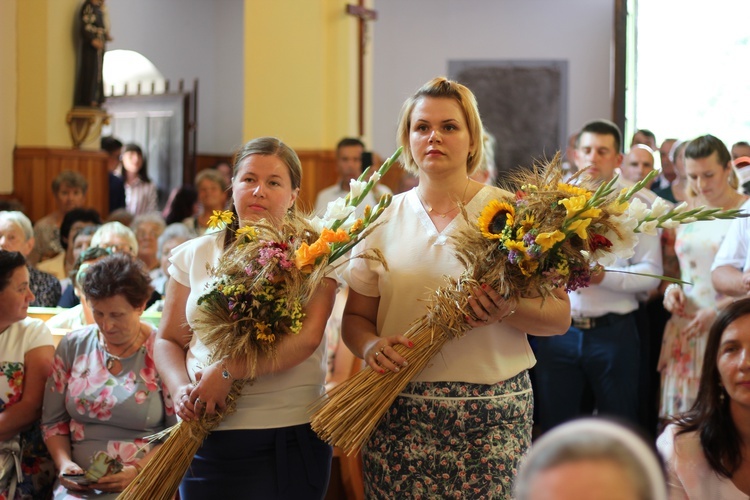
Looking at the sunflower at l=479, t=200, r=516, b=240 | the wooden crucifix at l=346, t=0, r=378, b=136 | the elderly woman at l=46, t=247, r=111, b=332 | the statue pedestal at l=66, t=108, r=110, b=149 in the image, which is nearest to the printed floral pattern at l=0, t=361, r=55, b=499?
the elderly woman at l=46, t=247, r=111, b=332

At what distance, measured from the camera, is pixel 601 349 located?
425 centimetres

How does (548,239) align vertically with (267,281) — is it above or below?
above

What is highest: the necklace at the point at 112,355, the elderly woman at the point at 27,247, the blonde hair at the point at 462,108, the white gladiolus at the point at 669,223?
the blonde hair at the point at 462,108

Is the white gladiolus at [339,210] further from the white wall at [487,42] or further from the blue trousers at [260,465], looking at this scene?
the white wall at [487,42]

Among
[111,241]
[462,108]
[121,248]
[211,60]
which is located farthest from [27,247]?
[211,60]

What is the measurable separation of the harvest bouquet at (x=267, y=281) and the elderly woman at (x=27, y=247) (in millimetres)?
2922

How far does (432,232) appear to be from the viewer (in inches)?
93.9

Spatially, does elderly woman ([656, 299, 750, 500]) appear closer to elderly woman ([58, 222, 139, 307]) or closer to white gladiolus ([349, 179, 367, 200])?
white gladiolus ([349, 179, 367, 200])

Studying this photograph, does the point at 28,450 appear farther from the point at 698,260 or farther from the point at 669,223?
Answer: the point at 698,260

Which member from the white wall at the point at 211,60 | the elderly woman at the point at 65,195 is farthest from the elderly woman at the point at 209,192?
the white wall at the point at 211,60

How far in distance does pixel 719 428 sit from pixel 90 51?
21.1 ft

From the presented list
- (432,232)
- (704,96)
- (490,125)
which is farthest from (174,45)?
(432,232)

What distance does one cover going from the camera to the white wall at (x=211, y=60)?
1194cm

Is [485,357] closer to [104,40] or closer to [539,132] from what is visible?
[104,40]
